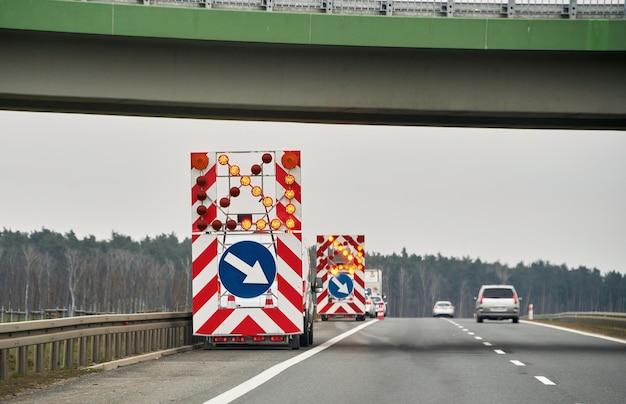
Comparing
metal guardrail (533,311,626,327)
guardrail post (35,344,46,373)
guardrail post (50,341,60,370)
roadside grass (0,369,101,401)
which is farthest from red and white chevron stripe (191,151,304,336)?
metal guardrail (533,311,626,327)

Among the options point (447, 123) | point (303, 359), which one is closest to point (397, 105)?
point (447, 123)

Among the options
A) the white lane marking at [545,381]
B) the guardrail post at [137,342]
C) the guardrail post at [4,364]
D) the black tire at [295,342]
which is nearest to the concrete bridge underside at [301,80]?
the black tire at [295,342]

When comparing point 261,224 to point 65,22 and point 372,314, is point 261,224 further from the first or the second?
point 372,314

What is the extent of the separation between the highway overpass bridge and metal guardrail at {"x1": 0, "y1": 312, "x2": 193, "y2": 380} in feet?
14.6

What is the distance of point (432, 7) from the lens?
76.4 ft

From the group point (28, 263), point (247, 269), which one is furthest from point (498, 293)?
point (28, 263)

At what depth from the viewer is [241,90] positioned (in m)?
23.0

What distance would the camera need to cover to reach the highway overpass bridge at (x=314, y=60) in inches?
878

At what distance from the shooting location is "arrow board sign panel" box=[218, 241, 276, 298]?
21484mm

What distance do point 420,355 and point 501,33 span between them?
20.6 feet

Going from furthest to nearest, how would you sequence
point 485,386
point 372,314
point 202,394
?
point 372,314 → point 485,386 → point 202,394

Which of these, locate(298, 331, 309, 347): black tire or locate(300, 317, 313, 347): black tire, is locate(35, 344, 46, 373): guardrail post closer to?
locate(300, 317, 313, 347): black tire

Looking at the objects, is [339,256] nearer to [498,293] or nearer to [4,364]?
[498,293]

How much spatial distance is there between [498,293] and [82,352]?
3682cm
